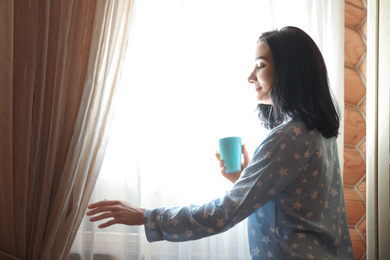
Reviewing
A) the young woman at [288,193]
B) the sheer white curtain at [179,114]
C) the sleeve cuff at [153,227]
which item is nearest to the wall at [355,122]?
the sheer white curtain at [179,114]

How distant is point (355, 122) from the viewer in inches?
67.4

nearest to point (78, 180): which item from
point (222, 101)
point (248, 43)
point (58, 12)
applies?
point (58, 12)

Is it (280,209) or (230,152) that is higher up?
(230,152)

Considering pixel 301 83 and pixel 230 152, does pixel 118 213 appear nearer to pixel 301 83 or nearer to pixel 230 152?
pixel 230 152

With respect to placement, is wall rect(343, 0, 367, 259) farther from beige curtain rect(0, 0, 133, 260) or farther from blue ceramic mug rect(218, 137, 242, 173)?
beige curtain rect(0, 0, 133, 260)

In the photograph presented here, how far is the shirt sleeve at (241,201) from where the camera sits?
95 centimetres

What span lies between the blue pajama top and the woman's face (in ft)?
0.48

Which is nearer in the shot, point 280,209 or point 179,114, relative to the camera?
point 280,209

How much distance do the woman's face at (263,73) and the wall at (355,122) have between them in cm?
70

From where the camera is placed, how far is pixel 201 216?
0.96 m

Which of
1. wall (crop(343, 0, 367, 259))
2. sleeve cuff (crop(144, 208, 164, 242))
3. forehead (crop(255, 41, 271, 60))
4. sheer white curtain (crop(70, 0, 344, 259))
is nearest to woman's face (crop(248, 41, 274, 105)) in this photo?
forehead (crop(255, 41, 271, 60))

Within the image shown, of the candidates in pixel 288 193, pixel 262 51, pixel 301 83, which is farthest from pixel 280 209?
pixel 262 51

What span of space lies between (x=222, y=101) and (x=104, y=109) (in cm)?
44

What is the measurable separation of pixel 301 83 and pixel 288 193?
0.92 feet
